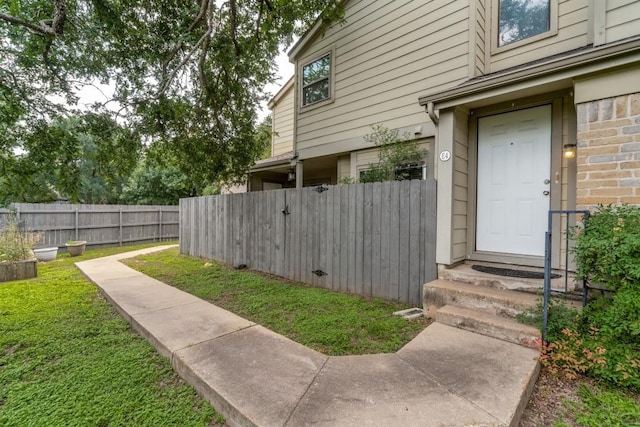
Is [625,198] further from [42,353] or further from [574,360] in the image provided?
[42,353]

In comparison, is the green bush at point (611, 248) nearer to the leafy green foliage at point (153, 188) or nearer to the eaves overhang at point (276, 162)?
the eaves overhang at point (276, 162)

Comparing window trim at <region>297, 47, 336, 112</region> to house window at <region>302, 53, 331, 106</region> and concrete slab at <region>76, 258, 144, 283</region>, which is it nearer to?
house window at <region>302, 53, 331, 106</region>

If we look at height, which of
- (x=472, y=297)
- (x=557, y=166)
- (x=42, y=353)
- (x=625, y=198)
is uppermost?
(x=557, y=166)

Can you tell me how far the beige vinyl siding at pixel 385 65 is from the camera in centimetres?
448

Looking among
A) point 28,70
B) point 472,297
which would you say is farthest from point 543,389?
point 28,70

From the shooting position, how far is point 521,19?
4176mm

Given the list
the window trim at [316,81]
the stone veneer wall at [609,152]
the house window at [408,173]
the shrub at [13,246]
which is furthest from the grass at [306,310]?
the window trim at [316,81]

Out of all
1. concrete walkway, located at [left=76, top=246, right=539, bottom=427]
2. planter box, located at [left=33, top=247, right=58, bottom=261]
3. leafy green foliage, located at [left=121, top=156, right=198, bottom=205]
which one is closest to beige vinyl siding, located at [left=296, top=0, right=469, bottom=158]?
concrete walkway, located at [left=76, top=246, right=539, bottom=427]

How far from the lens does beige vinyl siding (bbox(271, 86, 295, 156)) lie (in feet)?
32.0

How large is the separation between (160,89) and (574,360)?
6941 millimetres

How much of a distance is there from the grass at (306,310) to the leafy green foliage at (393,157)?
203 centimetres

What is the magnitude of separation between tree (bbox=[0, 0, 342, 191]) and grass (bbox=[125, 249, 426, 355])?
3.07 meters

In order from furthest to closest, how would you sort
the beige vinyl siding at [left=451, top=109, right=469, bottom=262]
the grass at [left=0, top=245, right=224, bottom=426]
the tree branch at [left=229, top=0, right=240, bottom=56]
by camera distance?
the tree branch at [left=229, top=0, right=240, bottom=56], the beige vinyl siding at [left=451, top=109, right=469, bottom=262], the grass at [left=0, top=245, right=224, bottom=426]

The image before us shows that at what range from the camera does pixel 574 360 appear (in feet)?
7.45
